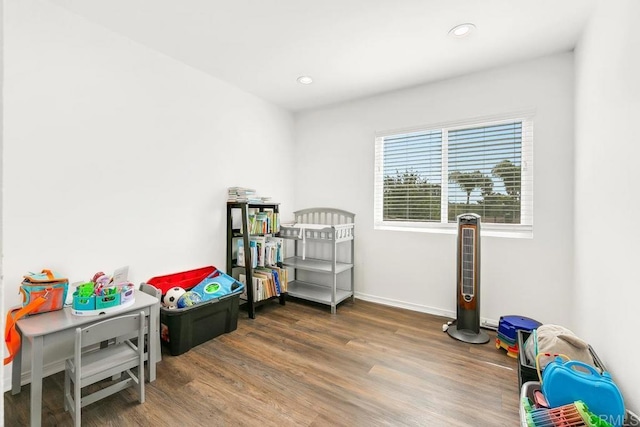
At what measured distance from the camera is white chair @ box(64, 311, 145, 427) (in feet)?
5.24

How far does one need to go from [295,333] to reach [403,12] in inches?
106

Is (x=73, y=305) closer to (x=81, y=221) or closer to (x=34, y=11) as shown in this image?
(x=81, y=221)

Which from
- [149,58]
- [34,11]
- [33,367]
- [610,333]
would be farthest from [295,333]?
[34,11]

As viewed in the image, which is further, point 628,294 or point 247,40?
point 247,40

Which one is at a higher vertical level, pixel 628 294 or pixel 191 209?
pixel 191 209

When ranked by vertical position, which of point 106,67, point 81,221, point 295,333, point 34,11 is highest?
point 34,11

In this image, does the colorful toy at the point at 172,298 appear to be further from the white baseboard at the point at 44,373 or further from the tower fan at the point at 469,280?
the tower fan at the point at 469,280

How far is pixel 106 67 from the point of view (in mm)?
2342

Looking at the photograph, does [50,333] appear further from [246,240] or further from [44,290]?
[246,240]

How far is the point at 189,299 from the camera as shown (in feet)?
8.21

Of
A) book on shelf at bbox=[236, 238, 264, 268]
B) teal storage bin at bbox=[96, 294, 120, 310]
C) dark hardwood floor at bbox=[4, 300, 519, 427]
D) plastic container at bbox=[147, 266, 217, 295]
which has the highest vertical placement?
book on shelf at bbox=[236, 238, 264, 268]

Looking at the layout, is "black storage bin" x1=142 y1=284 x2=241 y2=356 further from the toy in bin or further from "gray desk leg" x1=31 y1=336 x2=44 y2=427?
"gray desk leg" x1=31 y1=336 x2=44 y2=427

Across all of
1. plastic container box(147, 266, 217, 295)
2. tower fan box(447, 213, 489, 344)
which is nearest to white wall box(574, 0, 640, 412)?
tower fan box(447, 213, 489, 344)

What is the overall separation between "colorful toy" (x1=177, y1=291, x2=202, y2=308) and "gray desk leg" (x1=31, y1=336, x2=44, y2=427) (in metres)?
0.93
